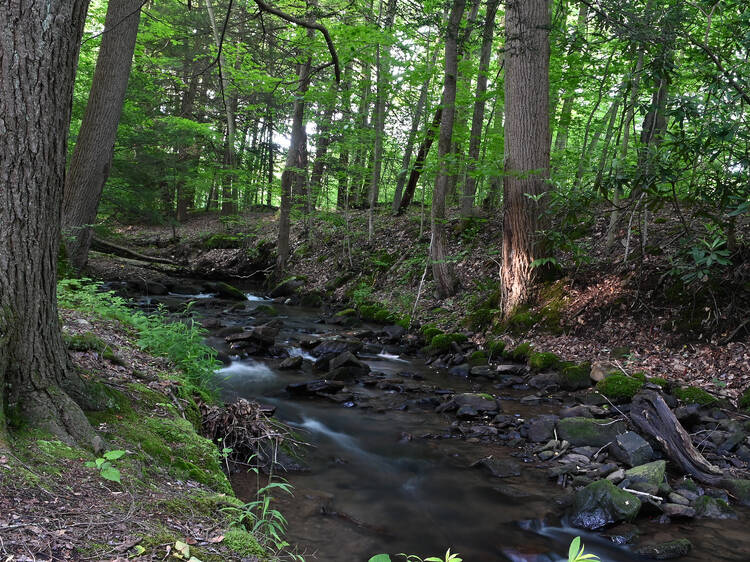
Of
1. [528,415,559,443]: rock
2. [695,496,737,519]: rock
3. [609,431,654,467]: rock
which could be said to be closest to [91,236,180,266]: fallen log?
[528,415,559,443]: rock

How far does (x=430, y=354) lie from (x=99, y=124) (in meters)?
8.27

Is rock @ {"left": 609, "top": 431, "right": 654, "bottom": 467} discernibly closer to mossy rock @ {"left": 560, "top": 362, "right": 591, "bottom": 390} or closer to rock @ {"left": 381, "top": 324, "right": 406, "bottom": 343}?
mossy rock @ {"left": 560, "top": 362, "right": 591, "bottom": 390}

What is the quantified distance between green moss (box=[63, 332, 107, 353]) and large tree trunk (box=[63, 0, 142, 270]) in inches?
237

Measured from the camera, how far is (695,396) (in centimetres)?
651

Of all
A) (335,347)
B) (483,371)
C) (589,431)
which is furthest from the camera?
(335,347)

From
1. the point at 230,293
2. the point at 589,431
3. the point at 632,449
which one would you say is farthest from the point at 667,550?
the point at 230,293

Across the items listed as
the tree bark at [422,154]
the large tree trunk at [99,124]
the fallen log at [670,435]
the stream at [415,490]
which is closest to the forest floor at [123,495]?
the stream at [415,490]

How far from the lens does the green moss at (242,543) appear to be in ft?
8.33

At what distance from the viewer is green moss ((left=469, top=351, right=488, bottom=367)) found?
944cm

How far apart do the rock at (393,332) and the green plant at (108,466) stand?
8.79 metres

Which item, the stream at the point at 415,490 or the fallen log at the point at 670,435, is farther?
the fallen log at the point at 670,435

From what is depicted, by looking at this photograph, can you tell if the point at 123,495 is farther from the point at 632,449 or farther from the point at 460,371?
the point at 460,371

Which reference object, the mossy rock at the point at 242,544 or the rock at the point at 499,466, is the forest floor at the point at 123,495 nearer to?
the mossy rock at the point at 242,544

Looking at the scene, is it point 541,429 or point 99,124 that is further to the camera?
point 99,124
